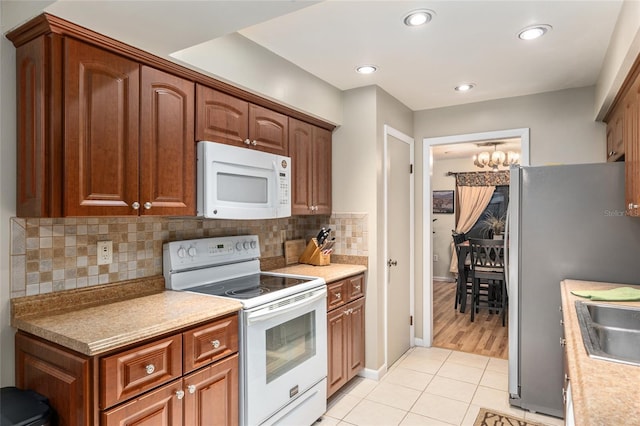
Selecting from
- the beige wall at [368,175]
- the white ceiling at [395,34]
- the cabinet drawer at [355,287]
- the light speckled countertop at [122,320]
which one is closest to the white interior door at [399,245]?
the beige wall at [368,175]

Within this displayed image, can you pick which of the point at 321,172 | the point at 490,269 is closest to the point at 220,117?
the point at 321,172

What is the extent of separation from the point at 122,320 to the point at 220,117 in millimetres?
1222

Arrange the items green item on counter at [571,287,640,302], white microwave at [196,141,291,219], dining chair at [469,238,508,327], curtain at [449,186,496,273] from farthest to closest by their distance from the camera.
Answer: curtain at [449,186,496,273], dining chair at [469,238,508,327], white microwave at [196,141,291,219], green item on counter at [571,287,640,302]

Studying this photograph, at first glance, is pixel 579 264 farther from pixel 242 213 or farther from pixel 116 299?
pixel 116 299

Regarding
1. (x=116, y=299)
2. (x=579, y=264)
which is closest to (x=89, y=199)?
(x=116, y=299)

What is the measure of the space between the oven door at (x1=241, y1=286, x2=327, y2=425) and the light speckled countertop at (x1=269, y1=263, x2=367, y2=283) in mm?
209

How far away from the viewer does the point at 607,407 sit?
0.97 meters

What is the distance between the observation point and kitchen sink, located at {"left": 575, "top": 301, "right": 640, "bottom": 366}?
1572 mm

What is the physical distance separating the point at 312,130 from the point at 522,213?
5.42 ft

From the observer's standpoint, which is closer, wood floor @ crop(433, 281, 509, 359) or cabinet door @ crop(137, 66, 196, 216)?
cabinet door @ crop(137, 66, 196, 216)

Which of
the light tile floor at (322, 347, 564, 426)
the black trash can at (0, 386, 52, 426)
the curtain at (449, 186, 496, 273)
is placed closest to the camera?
the black trash can at (0, 386, 52, 426)

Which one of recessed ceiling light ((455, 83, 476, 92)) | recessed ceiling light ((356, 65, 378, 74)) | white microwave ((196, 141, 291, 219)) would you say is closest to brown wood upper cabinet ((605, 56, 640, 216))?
recessed ceiling light ((455, 83, 476, 92))

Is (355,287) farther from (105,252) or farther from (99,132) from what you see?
(99,132)

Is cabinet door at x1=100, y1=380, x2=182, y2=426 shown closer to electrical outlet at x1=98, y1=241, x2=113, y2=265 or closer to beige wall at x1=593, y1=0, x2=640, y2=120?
electrical outlet at x1=98, y1=241, x2=113, y2=265
